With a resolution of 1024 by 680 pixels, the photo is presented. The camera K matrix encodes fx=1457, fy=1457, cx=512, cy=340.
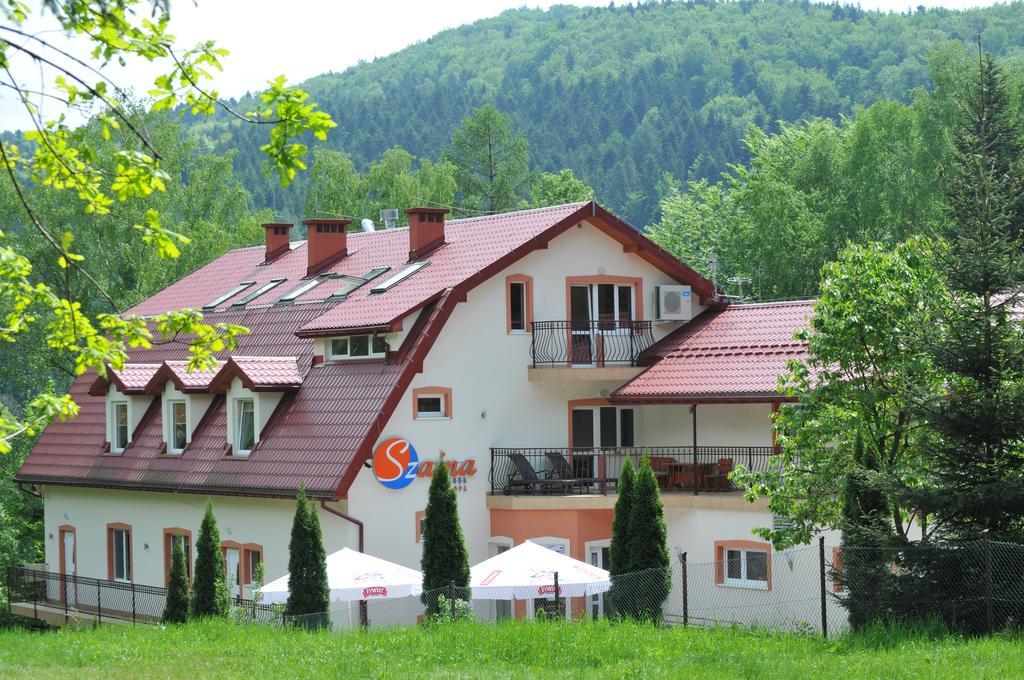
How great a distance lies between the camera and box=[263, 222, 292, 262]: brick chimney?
3628 centimetres

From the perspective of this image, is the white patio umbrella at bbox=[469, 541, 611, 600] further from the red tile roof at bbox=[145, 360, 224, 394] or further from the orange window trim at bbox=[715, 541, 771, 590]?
the red tile roof at bbox=[145, 360, 224, 394]

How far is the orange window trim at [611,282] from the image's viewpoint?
29172mm

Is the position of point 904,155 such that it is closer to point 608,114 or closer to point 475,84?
point 608,114

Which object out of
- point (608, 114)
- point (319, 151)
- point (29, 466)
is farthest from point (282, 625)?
point (608, 114)

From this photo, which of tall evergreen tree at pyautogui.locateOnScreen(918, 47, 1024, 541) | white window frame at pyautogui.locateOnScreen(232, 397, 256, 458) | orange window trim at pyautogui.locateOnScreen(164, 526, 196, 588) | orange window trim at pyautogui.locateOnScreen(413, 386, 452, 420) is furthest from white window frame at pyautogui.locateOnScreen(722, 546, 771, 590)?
orange window trim at pyautogui.locateOnScreen(164, 526, 196, 588)

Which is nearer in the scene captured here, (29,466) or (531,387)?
(531,387)

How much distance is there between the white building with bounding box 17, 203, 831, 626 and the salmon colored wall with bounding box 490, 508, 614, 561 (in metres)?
0.04

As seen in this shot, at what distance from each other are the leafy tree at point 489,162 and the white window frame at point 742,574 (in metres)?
43.0

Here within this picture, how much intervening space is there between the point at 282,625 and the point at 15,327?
11801 mm

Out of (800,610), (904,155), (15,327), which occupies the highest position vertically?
(904,155)

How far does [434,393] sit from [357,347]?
1.83 meters

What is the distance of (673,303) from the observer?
30.1 m

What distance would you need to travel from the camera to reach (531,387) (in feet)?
93.4

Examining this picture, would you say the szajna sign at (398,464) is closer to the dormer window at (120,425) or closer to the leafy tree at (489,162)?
the dormer window at (120,425)
